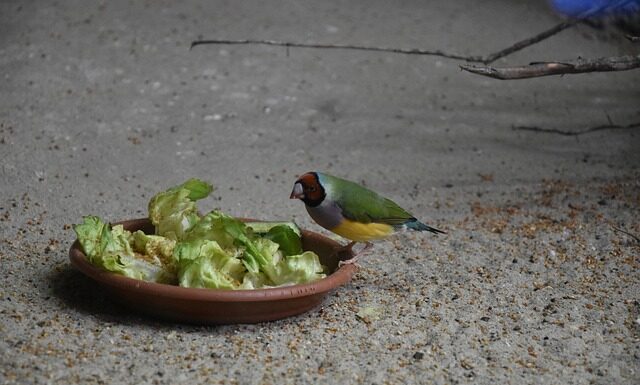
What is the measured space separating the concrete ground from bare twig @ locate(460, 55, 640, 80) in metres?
1.03

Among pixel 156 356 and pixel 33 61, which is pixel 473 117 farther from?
pixel 156 356

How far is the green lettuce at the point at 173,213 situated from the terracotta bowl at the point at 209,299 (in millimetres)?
407

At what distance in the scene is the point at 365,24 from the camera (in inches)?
308

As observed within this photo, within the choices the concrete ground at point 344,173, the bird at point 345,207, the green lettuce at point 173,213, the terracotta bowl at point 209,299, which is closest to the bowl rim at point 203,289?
the terracotta bowl at point 209,299

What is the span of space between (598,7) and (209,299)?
507 centimetres

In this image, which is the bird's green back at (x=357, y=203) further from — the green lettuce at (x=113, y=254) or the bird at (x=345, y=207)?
the green lettuce at (x=113, y=254)

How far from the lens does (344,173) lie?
5941 millimetres

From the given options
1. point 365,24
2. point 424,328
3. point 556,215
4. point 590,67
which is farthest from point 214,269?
point 365,24

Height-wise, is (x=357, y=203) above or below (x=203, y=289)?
above

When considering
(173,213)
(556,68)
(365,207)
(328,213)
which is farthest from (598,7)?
(173,213)

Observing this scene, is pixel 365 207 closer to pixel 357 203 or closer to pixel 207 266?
pixel 357 203

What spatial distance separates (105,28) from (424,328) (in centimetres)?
465

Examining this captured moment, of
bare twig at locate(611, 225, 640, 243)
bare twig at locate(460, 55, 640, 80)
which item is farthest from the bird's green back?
bare twig at locate(611, 225, 640, 243)

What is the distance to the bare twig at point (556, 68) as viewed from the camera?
3.98 meters
